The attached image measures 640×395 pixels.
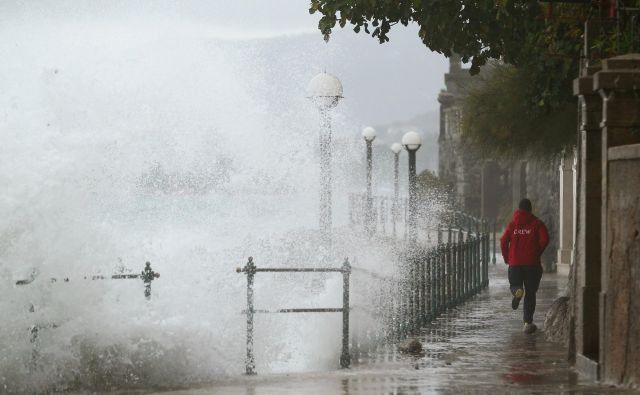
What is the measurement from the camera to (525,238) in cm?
1599

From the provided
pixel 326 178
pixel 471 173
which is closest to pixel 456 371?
pixel 326 178

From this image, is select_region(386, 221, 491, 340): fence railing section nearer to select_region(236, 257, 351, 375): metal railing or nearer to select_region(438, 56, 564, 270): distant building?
select_region(236, 257, 351, 375): metal railing

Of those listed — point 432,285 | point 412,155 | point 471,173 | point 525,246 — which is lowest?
point 432,285

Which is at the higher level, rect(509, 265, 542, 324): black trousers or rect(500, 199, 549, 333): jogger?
rect(500, 199, 549, 333): jogger

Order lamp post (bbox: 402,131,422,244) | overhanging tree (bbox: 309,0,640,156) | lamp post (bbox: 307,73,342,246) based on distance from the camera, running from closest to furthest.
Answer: overhanging tree (bbox: 309,0,640,156) < lamp post (bbox: 307,73,342,246) < lamp post (bbox: 402,131,422,244)

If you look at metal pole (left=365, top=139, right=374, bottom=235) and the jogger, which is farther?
metal pole (left=365, top=139, right=374, bottom=235)

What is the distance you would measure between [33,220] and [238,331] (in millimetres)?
2683

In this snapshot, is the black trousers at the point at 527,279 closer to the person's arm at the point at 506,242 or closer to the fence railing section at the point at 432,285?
the person's arm at the point at 506,242

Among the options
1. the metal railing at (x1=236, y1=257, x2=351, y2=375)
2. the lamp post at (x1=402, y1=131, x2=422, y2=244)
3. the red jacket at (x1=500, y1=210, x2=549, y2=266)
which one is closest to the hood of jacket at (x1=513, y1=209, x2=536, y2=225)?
the red jacket at (x1=500, y1=210, x2=549, y2=266)

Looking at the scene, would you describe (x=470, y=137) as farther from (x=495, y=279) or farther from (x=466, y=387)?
(x=466, y=387)

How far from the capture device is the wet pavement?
33.4ft

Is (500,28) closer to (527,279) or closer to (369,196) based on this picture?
(527,279)

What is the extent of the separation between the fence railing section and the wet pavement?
298 millimetres

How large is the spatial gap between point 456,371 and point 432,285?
237 inches
